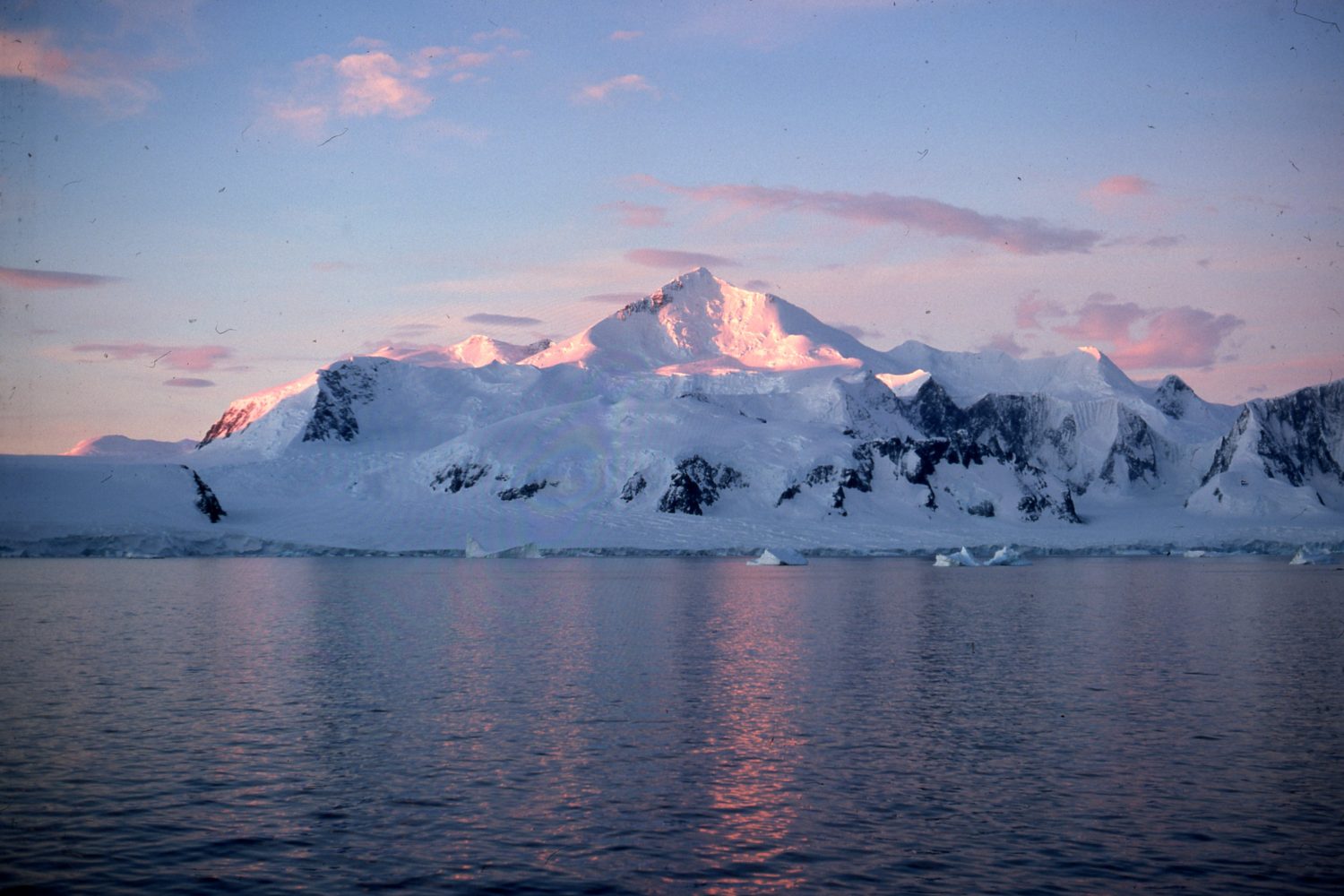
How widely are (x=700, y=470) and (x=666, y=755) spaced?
11443cm

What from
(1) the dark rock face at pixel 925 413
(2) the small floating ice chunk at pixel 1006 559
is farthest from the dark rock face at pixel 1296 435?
(2) the small floating ice chunk at pixel 1006 559

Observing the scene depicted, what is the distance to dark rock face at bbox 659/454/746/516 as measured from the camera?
12900cm

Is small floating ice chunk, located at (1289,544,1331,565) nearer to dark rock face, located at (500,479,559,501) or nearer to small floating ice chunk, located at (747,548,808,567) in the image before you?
small floating ice chunk, located at (747,548,808,567)

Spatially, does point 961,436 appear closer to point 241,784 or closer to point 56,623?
point 56,623

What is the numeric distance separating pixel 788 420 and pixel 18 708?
472ft

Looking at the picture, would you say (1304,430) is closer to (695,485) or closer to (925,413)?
(925,413)

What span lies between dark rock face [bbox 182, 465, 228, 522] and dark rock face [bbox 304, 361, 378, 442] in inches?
1850

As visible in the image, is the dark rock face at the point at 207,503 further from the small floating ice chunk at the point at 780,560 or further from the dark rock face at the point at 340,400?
the small floating ice chunk at the point at 780,560

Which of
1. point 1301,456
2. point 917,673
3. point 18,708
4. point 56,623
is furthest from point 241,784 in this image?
point 1301,456

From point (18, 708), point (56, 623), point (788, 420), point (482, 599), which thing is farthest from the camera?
point (788, 420)

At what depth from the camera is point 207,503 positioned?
106m

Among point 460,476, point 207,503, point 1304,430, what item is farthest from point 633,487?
point 1304,430

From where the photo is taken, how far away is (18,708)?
79.2 feet

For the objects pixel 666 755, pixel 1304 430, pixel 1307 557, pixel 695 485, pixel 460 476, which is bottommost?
pixel 666 755
